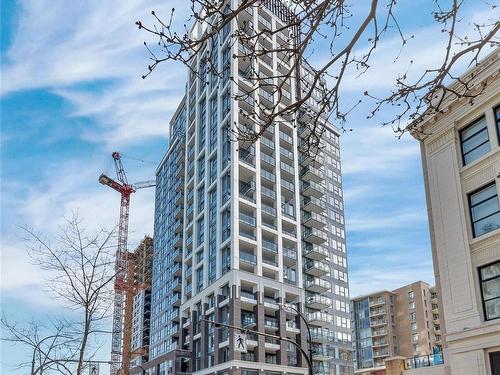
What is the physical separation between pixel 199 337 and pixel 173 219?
2688 centimetres

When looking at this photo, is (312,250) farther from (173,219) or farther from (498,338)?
(498,338)

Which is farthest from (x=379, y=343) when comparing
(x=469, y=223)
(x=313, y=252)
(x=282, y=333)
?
(x=469, y=223)

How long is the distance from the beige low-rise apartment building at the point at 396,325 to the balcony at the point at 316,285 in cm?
3781

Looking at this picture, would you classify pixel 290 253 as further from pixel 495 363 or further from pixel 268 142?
pixel 495 363

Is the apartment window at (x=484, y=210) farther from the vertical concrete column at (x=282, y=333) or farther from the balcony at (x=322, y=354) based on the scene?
the balcony at (x=322, y=354)

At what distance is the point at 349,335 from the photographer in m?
82.4

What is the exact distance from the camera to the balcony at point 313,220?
78062mm

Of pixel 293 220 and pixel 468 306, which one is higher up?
pixel 293 220

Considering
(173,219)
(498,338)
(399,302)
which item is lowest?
(498,338)

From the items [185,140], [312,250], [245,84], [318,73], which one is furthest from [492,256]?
[185,140]

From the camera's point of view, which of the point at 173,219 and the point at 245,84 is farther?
the point at 173,219

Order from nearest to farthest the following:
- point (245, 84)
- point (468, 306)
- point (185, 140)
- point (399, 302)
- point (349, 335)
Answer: point (468, 306) < point (245, 84) < point (349, 335) < point (185, 140) < point (399, 302)

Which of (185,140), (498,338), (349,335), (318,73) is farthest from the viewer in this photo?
(185,140)

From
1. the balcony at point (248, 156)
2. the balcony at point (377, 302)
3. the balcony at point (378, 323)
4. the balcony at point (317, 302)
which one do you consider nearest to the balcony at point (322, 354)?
the balcony at point (317, 302)
